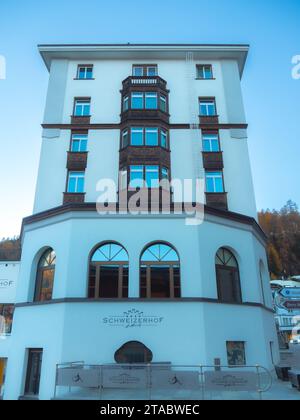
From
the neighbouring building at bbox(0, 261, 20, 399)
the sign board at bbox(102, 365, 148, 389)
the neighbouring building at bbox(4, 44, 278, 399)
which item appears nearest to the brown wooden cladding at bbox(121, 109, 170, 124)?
the neighbouring building at bbox(4, 44, 278, 399)

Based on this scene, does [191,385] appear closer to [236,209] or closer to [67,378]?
[67,378]

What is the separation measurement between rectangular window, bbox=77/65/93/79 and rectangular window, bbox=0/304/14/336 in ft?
57.9

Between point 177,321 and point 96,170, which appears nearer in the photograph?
point 177,321

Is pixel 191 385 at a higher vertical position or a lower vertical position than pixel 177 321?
lower

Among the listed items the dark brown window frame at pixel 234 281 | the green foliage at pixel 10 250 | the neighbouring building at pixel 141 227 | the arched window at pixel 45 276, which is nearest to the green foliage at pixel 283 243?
the green foliage at pixel 10 250

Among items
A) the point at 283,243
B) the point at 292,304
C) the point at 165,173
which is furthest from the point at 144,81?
the point at 283,243

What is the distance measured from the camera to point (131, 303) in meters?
14.7

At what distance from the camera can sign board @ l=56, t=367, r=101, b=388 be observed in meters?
11.3

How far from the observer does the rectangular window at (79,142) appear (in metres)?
20.2

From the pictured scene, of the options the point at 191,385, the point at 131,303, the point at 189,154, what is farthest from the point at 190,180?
the point at 191,385

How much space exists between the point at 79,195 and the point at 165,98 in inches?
359

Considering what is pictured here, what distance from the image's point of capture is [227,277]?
16875 millimetres

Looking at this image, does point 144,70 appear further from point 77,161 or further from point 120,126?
point 77,161

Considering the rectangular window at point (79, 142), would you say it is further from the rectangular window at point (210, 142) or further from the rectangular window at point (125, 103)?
the rectangular window at point (210, 142)
